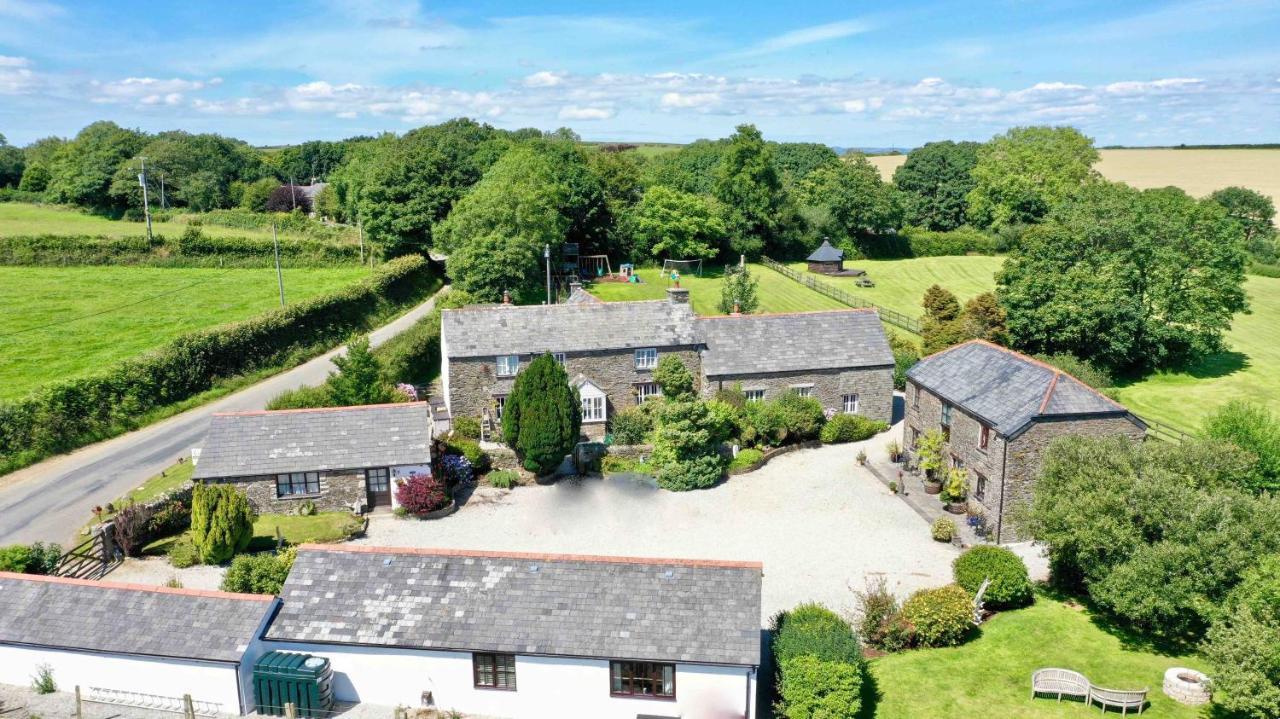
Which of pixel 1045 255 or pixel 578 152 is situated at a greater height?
pixel 578 152

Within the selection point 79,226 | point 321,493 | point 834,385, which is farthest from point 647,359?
point 79,226

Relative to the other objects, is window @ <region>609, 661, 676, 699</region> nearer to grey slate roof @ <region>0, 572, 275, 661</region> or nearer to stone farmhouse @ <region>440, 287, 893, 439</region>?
grey slate roof @ <region>0, 572, 275, 661</region>

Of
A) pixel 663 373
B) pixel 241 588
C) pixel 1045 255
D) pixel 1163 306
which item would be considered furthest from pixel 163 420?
pixel 1163 306

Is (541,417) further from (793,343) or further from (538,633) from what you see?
(538,633)

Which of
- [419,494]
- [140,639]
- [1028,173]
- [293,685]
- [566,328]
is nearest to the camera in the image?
[293,685]

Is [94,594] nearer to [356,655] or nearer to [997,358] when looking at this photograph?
[356,655]

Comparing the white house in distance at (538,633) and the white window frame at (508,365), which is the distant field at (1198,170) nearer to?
the white window frame at (508,365)
